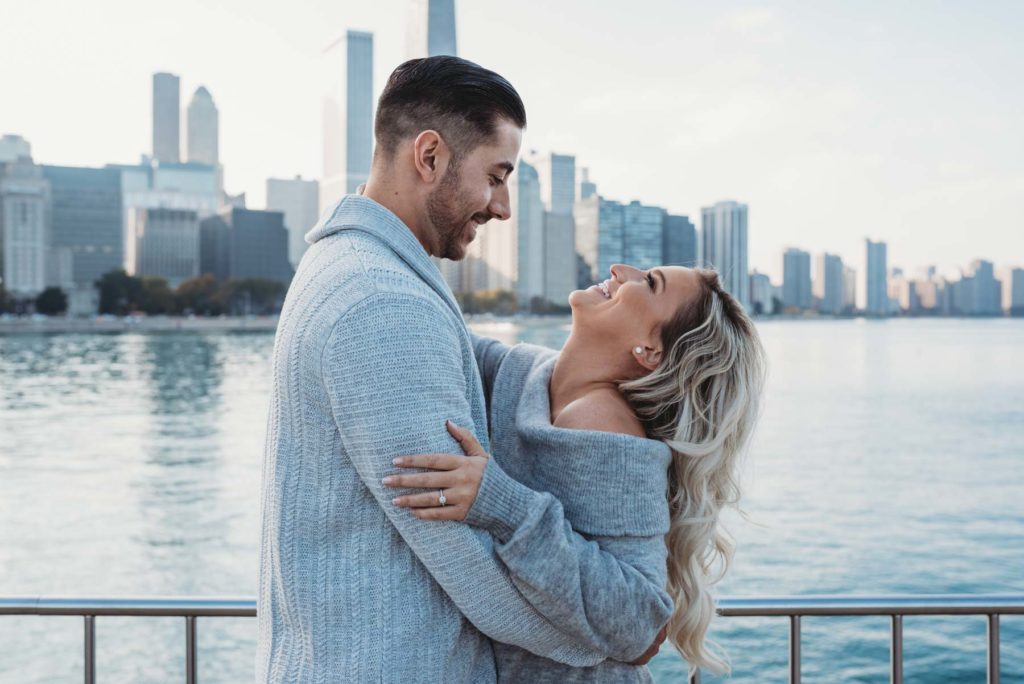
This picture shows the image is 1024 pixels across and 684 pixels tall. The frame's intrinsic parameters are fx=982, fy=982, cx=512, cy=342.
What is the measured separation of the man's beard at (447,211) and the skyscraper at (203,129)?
576 ft

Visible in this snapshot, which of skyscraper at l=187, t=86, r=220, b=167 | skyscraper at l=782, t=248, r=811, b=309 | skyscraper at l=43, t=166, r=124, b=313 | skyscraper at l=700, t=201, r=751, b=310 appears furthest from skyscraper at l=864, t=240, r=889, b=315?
skyscraper at l=187, t=86, r=220, b=167

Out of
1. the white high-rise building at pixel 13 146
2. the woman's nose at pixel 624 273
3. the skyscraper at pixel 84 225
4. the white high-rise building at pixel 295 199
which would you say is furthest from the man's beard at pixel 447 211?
the white high-rise building at pixel 13 146

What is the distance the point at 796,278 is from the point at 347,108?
5731 cm

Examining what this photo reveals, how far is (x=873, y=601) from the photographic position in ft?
7.40

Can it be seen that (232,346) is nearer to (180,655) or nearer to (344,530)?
(180,655)

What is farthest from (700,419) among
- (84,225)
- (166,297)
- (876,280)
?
(876,280)

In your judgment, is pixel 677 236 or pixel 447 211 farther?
pixel 677 236

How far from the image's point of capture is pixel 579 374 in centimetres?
200

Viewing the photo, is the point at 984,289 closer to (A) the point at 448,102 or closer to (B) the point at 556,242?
(B) the point at 556,242

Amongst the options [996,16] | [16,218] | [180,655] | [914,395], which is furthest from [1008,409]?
[16,218]

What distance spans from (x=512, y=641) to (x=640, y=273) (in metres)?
0.84

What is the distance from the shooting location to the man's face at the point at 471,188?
174cm

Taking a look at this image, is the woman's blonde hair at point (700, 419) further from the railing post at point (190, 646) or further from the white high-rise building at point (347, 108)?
the white high-rise building at point (347, 108)

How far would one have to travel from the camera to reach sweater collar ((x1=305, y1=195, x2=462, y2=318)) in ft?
5.44
